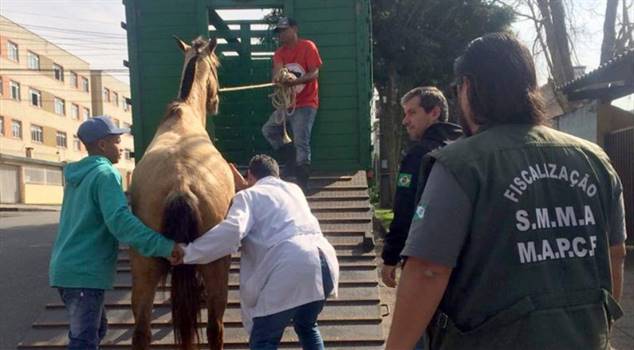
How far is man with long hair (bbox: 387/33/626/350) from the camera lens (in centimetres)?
157

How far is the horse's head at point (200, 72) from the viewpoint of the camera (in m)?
5.36

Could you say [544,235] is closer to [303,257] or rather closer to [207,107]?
[303,257]

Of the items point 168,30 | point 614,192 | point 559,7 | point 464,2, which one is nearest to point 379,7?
point 464,2

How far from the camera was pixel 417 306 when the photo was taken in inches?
62.7

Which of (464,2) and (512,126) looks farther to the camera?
(464,2)

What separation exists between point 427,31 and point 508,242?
13444 millimetres

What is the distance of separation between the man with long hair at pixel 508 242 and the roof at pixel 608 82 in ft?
24.0

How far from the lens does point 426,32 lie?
14.3 metres

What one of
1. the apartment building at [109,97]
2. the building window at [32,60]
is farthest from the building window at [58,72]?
the apartment building at [109,97]

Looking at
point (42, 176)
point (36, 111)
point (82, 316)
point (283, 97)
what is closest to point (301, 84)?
point (283, 97)

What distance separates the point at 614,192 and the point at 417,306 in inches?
29.0

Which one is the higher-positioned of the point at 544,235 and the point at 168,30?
the point at 168,30

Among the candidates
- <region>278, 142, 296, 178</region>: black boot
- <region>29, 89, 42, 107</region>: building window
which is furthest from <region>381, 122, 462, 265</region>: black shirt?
<region>29, 89, 42, 107</region>: building window

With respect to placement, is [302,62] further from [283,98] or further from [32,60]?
[32,60]
